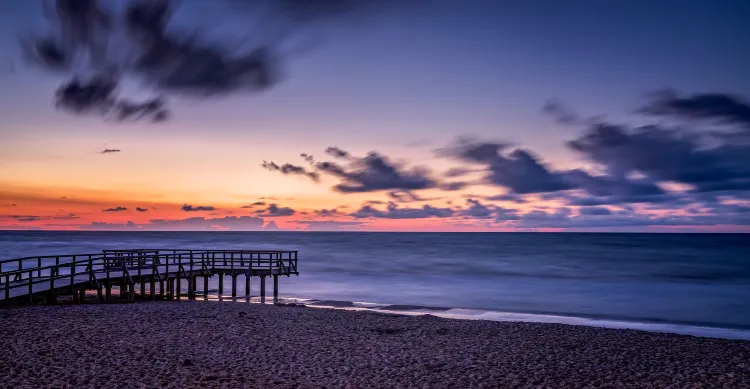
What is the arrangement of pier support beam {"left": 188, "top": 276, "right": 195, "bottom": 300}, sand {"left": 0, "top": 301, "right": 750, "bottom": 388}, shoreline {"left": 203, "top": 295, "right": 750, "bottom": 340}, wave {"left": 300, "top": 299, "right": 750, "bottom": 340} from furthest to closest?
pier support beam {"left": 188, "top": 276, "right": 195, "bottom": 300} < shoreline {"left": 203, "top": 295, "right": 750, "bottom": 340} < wave {"left": 300, "top": 299, "right": 750, "bottom": 340} < sand {"left": 0, "top": 301, "right": 750, "bottom": 388}

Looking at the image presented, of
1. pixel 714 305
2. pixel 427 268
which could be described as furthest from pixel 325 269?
pixel 714 305

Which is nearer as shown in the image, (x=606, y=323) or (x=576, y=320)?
(x=606, y=323)

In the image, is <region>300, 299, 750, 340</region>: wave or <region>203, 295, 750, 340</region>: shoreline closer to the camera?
<region>300, 299, 750, 340</region>: wave

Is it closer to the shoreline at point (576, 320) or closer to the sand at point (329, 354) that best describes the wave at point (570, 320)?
the shoreline at point (576, 320)

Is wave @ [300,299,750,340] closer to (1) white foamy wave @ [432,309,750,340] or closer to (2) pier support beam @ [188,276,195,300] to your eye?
(1) white foamy wave @ [432,309,750,340]

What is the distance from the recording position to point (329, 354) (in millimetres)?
13602

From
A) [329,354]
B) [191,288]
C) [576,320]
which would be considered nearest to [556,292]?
[576,320]

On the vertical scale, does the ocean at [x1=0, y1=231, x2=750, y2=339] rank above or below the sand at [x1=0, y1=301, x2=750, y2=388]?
below

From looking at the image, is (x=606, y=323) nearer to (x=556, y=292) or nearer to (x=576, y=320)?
(x=576, y=320)

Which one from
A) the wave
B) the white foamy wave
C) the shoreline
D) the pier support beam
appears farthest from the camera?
the pier support beam

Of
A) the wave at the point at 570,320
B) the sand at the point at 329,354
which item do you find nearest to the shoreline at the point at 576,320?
the wave at the point at 570,320

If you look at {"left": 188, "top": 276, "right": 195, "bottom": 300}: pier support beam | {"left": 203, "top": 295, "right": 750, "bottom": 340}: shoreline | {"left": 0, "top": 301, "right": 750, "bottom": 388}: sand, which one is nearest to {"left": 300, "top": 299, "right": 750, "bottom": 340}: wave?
{"left": 203, "top": 295, "right": 750, "bottom": 340}: shoreline

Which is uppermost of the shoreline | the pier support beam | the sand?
the sand

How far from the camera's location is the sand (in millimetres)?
11117
